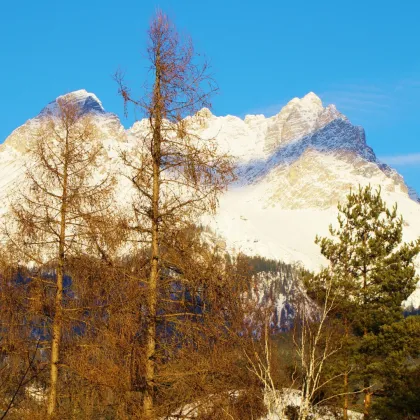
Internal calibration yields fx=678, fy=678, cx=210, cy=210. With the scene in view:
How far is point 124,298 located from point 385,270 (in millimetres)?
20410

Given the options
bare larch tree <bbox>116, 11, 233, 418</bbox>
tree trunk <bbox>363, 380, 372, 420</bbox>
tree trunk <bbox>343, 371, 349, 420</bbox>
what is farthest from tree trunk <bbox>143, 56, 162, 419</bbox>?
tree trunk <bbox>363, 380, 372, 420</bbox>

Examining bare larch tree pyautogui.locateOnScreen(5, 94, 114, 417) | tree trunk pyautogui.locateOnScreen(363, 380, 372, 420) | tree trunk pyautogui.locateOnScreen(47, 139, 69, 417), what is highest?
bare larch tree pyautogui.locateOnScreen(5, 94, 114, 417)

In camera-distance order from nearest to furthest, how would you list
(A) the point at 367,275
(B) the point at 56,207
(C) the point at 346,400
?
(B) the point at 56,207 < (C) the point at 346,400 < (A) the point at 367,275

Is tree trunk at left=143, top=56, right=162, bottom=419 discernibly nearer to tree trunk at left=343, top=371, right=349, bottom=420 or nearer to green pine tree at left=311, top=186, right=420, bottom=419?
tree trunk at left=343, top=371, right=349, bottom=420

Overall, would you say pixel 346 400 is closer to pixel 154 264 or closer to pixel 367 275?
pixel 367 275

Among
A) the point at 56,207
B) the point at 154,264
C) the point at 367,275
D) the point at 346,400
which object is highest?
the point at 367,275

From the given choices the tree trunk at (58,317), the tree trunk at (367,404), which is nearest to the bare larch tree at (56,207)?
the tree trunk at (58,317)

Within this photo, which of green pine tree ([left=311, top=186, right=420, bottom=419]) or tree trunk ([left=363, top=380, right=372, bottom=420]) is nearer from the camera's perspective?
tree trunk ([left=363, top=380, right=372, bottom=420])

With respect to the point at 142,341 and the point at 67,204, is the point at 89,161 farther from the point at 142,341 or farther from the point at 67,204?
the point at 142,341

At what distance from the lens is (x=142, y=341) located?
37.2 ft

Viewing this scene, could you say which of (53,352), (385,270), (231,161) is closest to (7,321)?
(53,352)

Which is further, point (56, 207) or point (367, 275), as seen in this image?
point (367, 275)

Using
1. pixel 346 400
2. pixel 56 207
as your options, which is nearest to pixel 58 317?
pixel 56 207

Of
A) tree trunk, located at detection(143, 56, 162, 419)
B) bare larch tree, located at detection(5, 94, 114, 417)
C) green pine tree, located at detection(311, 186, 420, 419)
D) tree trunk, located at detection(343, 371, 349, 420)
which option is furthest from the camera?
green pine tree, located at detection(311, 186, 420, 419)
